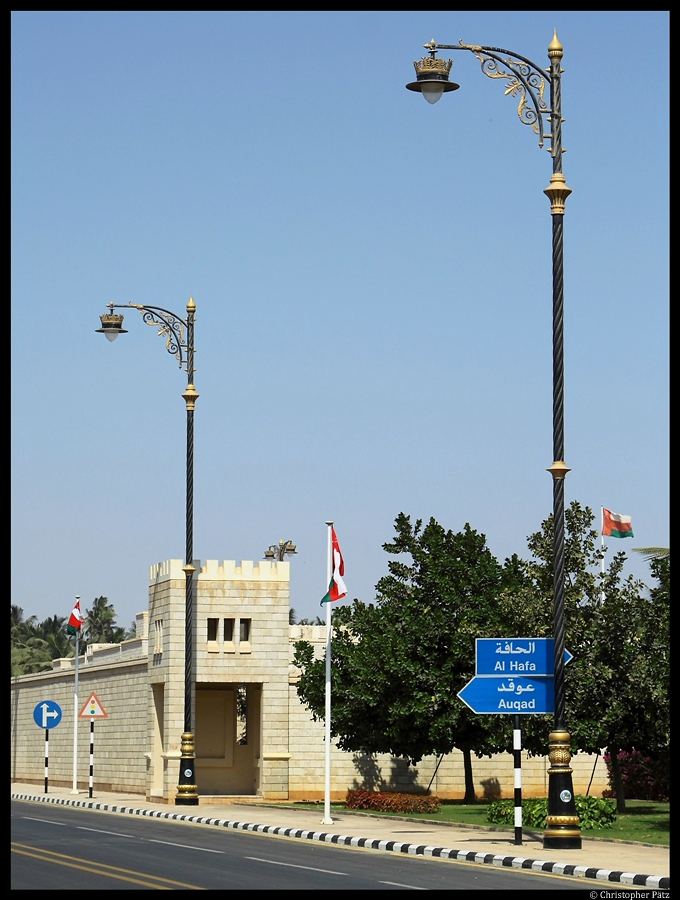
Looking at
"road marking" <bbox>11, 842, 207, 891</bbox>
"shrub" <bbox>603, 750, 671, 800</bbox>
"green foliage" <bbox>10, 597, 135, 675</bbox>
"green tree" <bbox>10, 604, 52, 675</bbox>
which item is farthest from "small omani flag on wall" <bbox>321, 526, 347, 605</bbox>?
"green foliage" <bbox>10, 597, 135, 675</bbox>

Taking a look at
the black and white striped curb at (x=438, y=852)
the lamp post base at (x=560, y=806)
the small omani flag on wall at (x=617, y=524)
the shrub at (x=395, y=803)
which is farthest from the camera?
the small omani flag on wall at (x=617, y=524)

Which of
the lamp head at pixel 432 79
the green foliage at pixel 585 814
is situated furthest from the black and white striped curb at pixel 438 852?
the lamp head at pixel 432 79

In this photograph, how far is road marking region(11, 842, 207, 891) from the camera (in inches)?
725

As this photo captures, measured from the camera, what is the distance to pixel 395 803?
35469mm

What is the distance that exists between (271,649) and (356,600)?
10.1 feet

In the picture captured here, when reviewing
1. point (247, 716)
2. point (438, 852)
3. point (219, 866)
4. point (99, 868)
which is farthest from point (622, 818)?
point (247, 716)

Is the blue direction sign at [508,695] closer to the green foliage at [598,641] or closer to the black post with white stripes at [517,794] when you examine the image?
the black post with white stripes at [517,794]

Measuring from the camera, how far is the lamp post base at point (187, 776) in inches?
1501

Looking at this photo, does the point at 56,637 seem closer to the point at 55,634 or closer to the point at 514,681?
the point at 55,634

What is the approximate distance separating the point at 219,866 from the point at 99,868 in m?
1.65

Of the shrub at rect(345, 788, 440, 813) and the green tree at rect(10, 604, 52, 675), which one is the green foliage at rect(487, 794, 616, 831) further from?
the green tree at rect(10, 604, 52, 675)

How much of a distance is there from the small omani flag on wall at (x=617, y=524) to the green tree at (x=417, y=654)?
8289 mm
